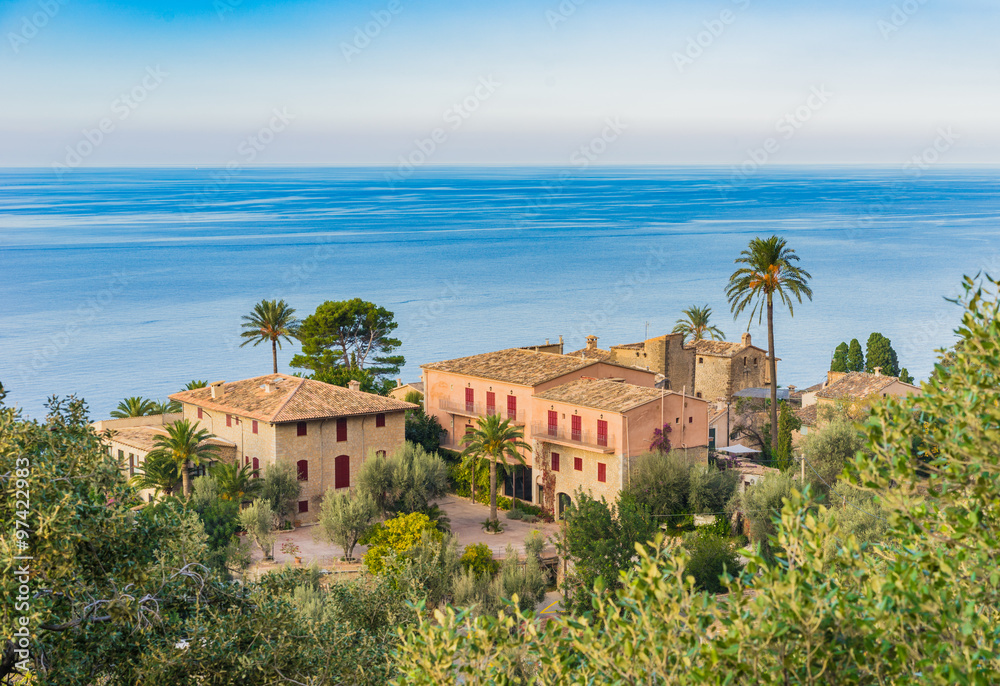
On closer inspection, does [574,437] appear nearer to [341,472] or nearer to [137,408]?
[341,472]

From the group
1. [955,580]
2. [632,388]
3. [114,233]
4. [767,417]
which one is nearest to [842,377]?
[767,417]

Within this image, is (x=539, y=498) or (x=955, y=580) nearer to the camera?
(x=955, y=580)

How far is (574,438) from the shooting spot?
38.1 meters

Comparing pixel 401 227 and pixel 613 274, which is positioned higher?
pixel 401 227

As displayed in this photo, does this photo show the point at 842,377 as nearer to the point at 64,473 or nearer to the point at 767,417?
the point at 767,417

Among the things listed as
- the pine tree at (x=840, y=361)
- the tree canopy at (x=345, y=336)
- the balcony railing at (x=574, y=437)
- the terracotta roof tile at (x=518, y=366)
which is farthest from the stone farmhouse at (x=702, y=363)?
the balcony railing at (x=574, y=437)

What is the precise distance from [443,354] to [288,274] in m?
47.4

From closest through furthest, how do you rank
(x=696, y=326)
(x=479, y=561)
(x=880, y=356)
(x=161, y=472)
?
(x=479, y=561) → (x=161, y=472) → (x=880, y=356) → (x=696, y=326)

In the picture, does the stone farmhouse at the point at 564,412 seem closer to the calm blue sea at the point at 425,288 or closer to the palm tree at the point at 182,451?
the palm tree at the point at 182,451

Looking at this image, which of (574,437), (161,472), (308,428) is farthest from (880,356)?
(161,472)

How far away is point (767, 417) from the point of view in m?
49.9

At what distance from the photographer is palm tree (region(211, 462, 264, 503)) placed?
34188 mm

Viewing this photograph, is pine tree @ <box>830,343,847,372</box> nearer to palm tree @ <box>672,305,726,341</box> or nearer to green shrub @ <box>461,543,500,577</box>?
palm tree @ <box>672,305,726,341</box>

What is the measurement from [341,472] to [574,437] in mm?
8527
